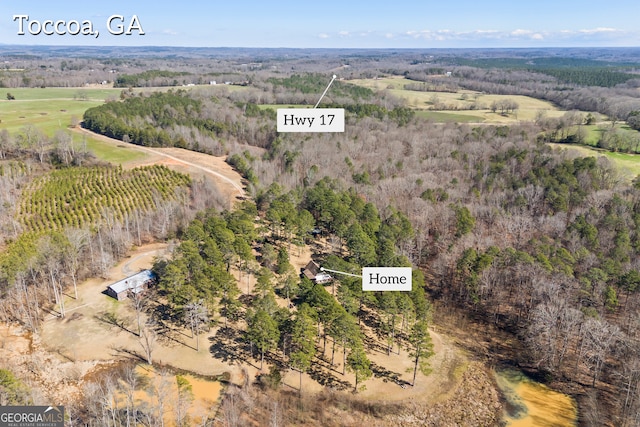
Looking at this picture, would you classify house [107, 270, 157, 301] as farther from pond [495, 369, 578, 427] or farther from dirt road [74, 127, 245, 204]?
pond [495, 369, 578, 427]

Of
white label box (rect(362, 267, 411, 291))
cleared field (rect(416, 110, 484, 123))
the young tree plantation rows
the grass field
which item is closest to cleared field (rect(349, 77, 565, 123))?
cleared field (rect(416, 110, 484, 123))

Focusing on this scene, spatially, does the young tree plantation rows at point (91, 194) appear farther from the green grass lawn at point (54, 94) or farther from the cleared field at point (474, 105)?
the cleared field at point (474, 105)

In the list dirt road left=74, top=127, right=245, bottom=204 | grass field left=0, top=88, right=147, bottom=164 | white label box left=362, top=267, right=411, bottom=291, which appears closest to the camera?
white label box left=362, top=267, right=411, bottom=291

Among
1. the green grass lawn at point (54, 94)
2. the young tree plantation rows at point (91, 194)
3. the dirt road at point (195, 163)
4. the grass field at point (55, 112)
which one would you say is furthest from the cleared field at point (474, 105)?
the green grass lawn at point (54, 94)

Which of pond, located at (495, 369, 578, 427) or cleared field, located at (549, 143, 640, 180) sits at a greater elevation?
cleared field, located at (549, 143, 640, 180)

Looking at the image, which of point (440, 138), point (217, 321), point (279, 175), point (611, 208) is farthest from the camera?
point (440, 138)

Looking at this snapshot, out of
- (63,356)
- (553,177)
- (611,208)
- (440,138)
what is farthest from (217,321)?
(440,138)

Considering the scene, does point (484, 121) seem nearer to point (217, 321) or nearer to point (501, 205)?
point (501, 205)
